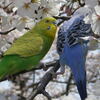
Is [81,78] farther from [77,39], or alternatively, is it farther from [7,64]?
[7,64]

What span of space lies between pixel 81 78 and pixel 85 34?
0.15 meters

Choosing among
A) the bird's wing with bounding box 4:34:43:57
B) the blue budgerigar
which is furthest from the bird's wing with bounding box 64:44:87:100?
the bird's wing with bounding box 4:34:43:57

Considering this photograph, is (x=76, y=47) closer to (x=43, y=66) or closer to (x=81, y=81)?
(x=81, y=81)

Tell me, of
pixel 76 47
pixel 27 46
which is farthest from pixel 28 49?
pixel 76 47

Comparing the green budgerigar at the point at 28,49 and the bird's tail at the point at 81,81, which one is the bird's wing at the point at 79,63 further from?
the green budgerigar at the point at 28,49

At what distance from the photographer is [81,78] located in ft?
4.73

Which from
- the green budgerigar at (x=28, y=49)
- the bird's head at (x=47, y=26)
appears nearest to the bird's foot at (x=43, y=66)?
the green budgerigar at (x=28, y=49)

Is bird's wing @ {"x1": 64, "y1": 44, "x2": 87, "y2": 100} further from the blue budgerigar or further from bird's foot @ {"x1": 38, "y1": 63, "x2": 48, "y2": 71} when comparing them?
bird's foot @ {"x1": 38, "y1": 63, "x2": 48, "y2": 71}

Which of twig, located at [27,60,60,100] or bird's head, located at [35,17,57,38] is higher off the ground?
bird's head, located at [35,17,57,38]

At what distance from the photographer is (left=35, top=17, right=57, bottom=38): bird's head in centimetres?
169

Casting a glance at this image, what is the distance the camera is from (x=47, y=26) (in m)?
1.77

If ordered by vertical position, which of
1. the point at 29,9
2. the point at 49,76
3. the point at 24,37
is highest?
the point at 29,9

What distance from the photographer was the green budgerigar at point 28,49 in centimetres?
170

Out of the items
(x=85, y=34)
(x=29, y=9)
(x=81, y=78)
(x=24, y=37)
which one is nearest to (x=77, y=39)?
(x=85, y=34)
